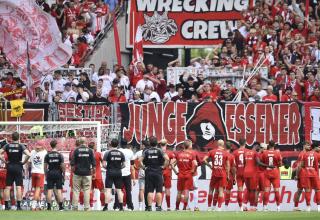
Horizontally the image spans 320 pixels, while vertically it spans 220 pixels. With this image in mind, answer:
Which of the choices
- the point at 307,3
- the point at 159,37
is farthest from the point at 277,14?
the point at 159,37

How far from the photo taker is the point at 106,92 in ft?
153

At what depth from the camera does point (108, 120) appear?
4434 cm

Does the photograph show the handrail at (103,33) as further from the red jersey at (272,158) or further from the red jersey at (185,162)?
the red jersey at (272,158)

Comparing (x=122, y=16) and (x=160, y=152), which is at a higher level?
(x=122, y=16)

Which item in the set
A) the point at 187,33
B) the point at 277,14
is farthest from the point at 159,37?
the point at 277,14

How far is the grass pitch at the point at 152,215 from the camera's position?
3631 centimetres

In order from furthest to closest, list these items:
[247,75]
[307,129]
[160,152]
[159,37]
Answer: [159,37] → [247,75] → [307,129] → [160,152]

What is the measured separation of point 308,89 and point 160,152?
23.7 feet

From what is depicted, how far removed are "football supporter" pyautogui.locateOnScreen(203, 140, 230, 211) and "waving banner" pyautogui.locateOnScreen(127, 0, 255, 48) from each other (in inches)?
394

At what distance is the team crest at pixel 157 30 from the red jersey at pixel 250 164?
9992 millimetres

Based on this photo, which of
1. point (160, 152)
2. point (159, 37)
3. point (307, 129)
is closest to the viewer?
point (160, 152)

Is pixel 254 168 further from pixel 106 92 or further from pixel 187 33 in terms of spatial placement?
pixel 187 33

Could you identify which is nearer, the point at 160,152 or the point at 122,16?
the point at 160,152

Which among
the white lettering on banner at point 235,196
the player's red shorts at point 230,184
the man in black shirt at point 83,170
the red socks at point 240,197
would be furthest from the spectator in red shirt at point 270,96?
the man in black shirt at point 83,170
